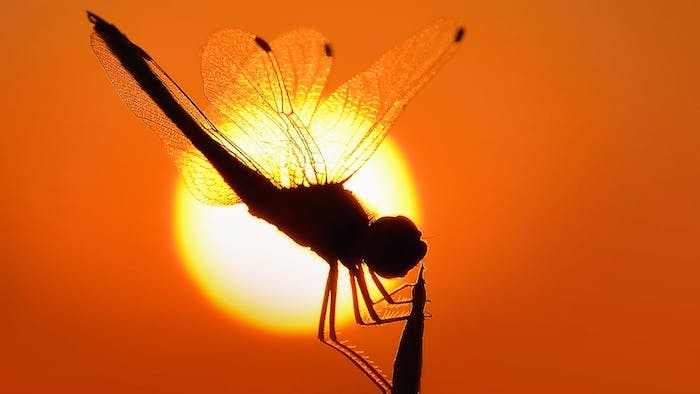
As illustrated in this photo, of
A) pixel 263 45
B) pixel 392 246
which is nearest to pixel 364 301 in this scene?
pixel 392 246

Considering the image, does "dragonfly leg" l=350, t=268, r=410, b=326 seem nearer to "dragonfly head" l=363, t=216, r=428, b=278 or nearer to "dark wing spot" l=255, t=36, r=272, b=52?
"dragonfly head" l=363, t=216, r=428, b=278

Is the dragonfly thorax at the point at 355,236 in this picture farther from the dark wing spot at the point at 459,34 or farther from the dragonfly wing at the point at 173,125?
the dark wing spot at the point at 459,34

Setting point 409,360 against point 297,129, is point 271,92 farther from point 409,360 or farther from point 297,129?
point 409,360

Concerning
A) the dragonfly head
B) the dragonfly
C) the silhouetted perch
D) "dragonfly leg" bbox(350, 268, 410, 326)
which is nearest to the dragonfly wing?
the dragonfly

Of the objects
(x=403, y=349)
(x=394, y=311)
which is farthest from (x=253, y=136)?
(x=403, y=349)

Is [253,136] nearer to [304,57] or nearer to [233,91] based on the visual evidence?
[233,91]

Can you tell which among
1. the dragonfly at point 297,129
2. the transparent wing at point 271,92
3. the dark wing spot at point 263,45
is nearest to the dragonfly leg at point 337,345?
the dragonfly at point 297,129
